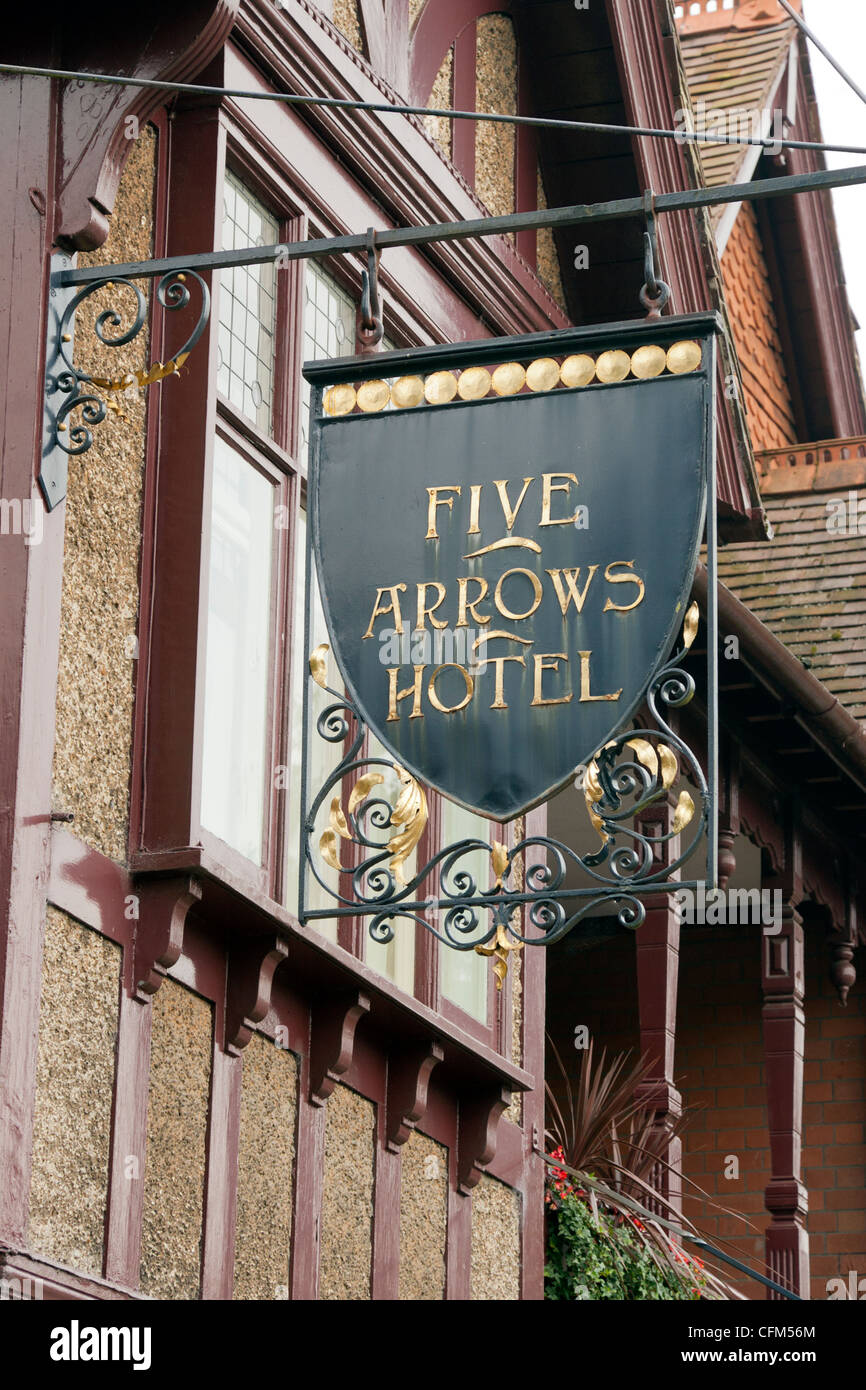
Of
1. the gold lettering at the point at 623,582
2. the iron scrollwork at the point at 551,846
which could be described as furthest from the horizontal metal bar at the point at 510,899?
the gold lettering at the point at 623,582

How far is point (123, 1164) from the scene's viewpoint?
21.6 feet

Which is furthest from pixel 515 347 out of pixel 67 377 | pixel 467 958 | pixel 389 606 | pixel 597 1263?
pixel 597 1263

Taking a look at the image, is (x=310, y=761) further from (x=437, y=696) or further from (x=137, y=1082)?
(x=437, y=696)

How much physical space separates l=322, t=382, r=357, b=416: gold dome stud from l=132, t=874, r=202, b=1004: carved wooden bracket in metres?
1.34

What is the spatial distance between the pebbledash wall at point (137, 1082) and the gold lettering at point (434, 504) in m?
1.04

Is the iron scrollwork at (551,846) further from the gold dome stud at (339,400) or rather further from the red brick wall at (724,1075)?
the red brick wall at (724,1075)

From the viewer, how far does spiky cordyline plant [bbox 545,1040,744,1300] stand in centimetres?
1012

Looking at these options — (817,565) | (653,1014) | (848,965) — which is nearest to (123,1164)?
(653,1014)

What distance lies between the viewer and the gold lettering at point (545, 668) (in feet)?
19.0

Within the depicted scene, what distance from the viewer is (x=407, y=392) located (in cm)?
621

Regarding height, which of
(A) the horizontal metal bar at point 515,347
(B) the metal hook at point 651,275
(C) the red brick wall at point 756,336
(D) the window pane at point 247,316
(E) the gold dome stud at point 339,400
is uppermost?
(C) the red brick wall at point 756,336

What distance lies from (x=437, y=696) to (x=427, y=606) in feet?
0.78

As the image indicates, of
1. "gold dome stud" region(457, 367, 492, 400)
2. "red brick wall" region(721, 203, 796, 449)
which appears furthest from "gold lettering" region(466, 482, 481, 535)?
"red brick wall" region(721, 203, 796, 449)
